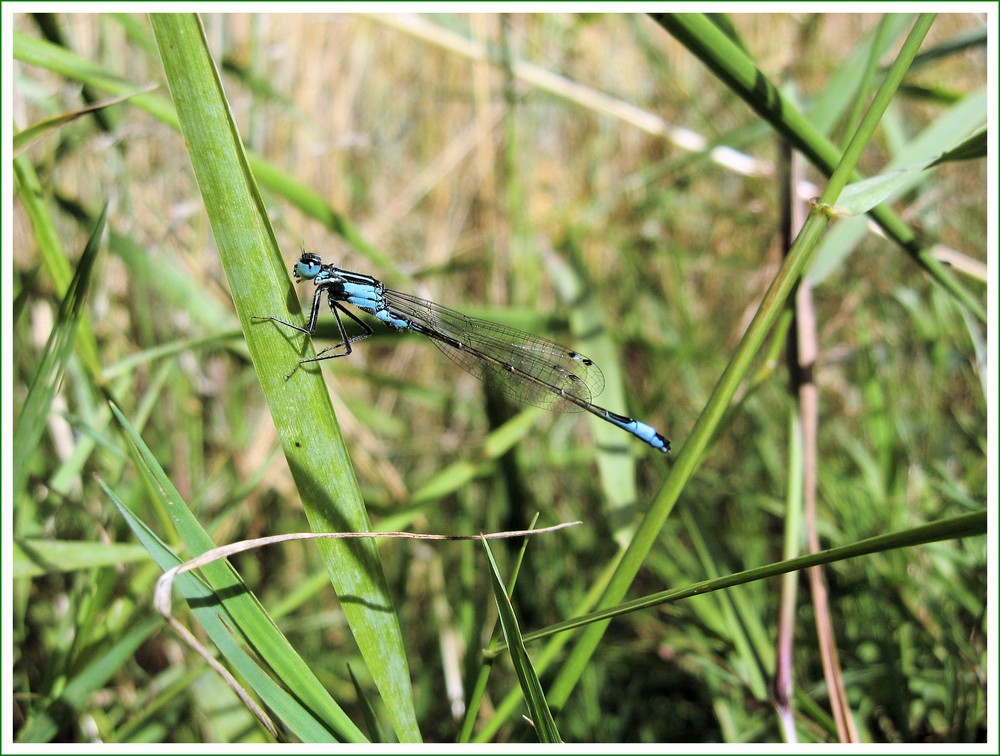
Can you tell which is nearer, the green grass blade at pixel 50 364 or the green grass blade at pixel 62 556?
the green grass blade at pixel 50 364

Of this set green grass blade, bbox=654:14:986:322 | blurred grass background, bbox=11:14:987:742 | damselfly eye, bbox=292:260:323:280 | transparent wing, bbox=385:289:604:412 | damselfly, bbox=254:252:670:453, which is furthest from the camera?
transparent wing, bbox=385:289:604:412

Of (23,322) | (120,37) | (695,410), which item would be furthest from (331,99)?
(695,410)

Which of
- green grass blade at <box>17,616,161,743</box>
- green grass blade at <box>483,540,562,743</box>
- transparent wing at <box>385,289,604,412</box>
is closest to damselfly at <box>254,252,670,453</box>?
transparent wing at <box>385,289,604,412</box>

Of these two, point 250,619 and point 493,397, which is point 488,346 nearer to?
point 493,397

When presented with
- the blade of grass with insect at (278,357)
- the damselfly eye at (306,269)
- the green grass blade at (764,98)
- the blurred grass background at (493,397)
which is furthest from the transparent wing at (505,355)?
the blade of grass with insect at (278,357)

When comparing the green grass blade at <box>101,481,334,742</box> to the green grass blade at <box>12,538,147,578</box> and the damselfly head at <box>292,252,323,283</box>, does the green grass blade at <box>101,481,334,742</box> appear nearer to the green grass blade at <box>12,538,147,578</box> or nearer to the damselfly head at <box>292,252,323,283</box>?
the green grass blade at <box>12,538,147,578</box>

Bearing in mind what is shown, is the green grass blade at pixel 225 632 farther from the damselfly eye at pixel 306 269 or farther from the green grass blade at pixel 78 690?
the damselfly eye at pixel 306 269
